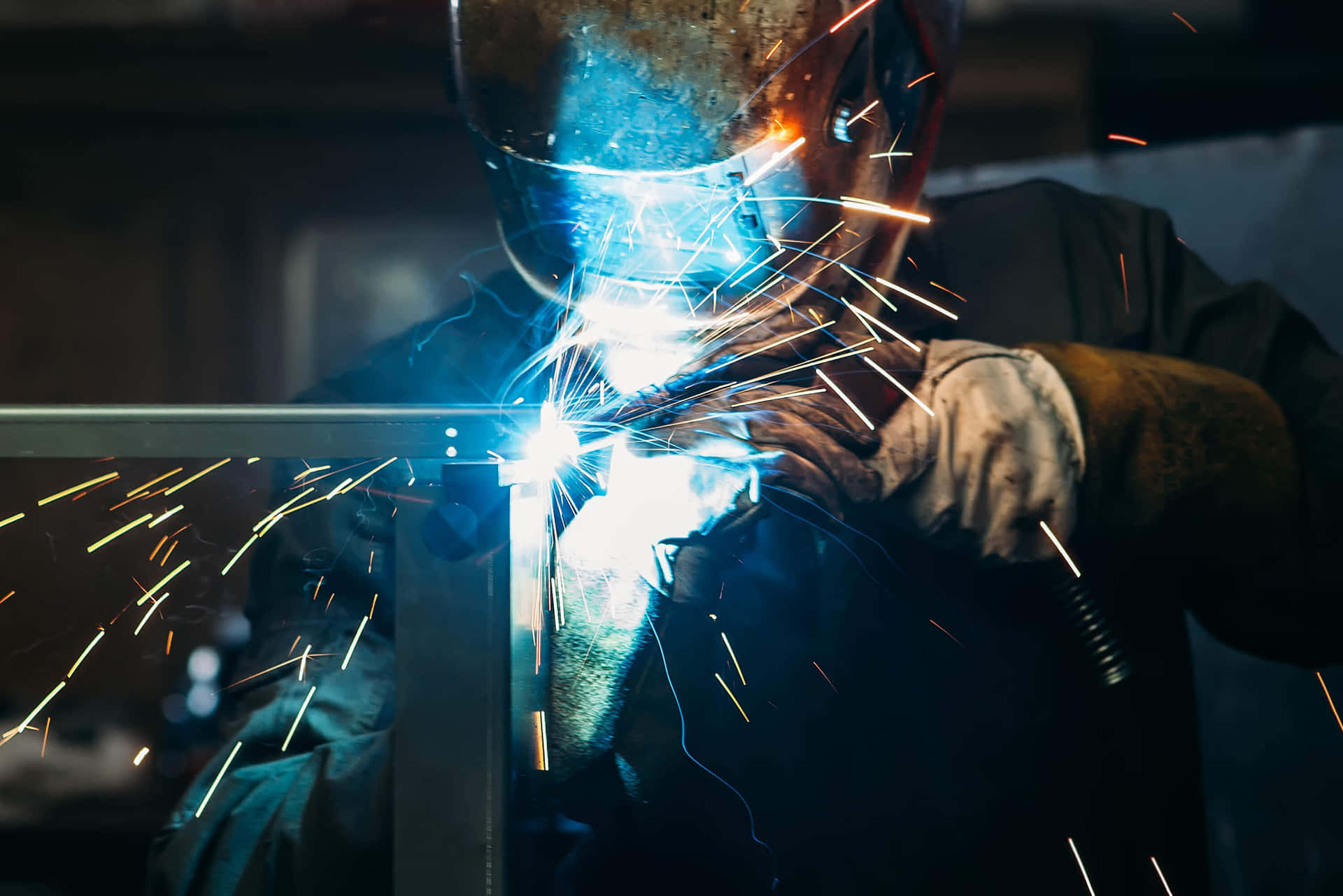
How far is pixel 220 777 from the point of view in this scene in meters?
0.78

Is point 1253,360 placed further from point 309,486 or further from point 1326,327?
point 309,486

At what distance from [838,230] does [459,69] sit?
19.4 inches

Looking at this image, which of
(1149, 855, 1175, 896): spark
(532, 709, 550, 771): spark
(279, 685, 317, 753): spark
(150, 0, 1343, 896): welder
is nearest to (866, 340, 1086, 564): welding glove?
(150, 0, 1343, 896): welder

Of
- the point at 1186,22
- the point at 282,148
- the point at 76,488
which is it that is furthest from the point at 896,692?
the point at 282,148

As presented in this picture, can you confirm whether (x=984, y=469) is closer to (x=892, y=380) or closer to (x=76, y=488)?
(x=892, y=380)

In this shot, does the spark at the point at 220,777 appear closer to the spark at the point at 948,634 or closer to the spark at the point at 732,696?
the spark at the point at 732,696

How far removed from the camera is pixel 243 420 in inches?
21.7

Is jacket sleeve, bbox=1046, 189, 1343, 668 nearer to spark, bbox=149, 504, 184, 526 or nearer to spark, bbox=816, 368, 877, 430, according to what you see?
spark, bbox=816, 368, 877, 430

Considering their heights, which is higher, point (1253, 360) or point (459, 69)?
point (459, 69)

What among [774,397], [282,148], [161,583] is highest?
[282,148]

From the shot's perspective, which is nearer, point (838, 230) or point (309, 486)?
point (309, 486)

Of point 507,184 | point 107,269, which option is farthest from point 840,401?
point 107,269

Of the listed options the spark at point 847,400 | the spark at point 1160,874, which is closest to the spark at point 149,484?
the spark at point 847,400

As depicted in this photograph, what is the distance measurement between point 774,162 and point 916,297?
325 millimetres
